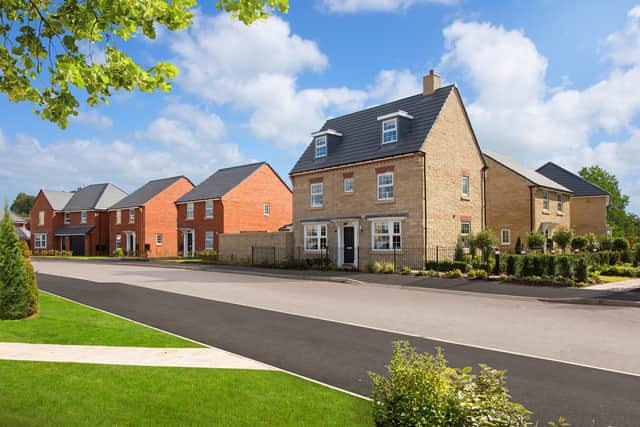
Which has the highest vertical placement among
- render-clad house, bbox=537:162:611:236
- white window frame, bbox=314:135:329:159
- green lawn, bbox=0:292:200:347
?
white window frame, bbox=314:135:329:159

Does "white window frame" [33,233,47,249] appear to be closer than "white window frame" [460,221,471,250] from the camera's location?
No

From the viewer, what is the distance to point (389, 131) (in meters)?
27.1

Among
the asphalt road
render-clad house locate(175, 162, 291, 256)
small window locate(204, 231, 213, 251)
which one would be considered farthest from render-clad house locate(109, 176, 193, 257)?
the asphalt road

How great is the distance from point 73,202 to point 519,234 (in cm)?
5667

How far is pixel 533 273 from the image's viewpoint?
62.3 ft

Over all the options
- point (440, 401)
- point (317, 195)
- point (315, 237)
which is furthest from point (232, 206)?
point (440, 401)

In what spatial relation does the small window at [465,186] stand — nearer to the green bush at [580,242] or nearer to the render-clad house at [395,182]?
the render-clad house at [395,182]

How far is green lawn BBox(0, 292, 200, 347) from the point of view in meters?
8.55

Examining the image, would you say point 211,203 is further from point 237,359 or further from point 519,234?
point 237,359

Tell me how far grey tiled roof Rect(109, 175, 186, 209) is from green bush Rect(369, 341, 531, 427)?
51176 mm

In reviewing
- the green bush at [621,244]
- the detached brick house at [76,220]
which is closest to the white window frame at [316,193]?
the green bush at [621,244]

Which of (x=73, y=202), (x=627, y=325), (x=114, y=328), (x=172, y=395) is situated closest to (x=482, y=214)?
(x=627, y=325)

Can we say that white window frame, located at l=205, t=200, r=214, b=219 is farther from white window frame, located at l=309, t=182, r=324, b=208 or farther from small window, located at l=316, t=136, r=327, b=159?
small window, located at l=316, t=136, r=327, b=159

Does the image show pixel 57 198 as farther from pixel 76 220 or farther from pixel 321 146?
pixel 321 146
